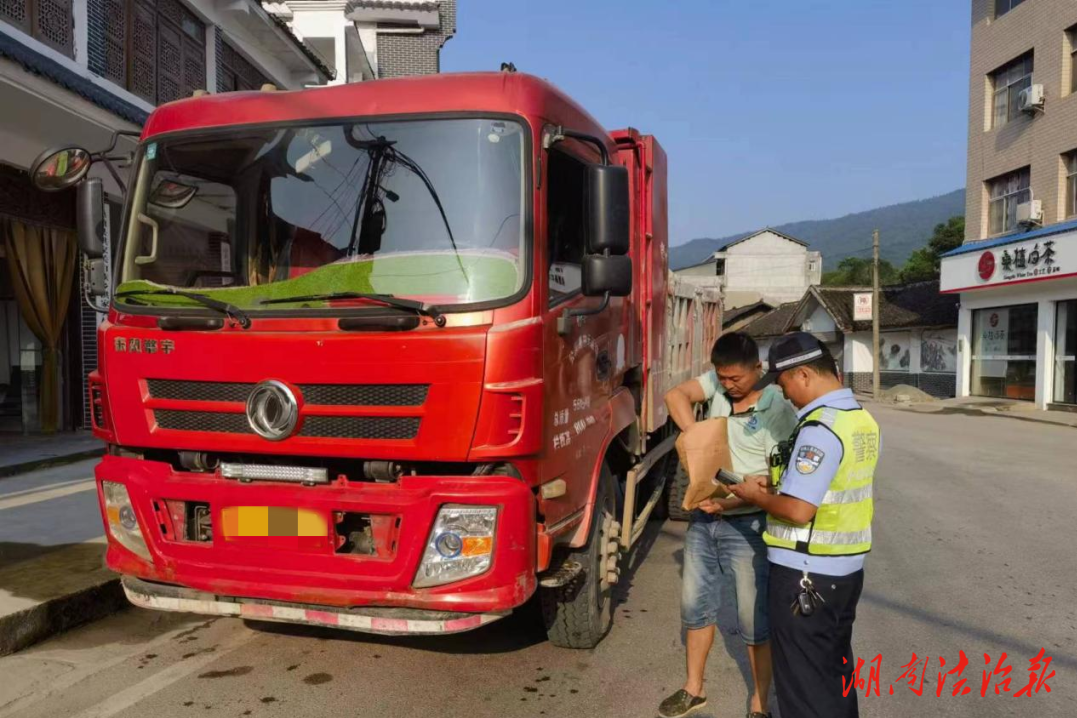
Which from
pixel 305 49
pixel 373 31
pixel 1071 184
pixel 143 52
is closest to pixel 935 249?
pixel 1071 184

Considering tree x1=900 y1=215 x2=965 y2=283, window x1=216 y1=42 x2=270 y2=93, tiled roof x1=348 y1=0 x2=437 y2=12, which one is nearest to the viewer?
window x1=216 y1=42 x2=270 y2=93

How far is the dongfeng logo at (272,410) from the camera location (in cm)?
313

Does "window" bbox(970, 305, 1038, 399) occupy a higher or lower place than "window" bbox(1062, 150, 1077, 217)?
lower

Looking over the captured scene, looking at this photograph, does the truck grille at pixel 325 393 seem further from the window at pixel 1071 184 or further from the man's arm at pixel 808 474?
the window at pixel 1071 184

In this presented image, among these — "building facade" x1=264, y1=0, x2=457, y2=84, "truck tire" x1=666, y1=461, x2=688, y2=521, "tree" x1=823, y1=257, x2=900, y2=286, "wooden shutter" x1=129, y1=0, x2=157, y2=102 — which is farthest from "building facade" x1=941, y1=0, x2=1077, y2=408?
"tree" x1=823, y1=257, x2=900, y2=286

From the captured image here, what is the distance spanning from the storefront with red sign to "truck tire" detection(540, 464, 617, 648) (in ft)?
61.2

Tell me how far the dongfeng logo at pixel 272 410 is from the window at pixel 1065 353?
20916mm

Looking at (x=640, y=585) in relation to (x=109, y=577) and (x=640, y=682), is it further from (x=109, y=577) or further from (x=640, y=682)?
(x=109, y=577)

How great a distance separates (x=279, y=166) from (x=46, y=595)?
2.62 metres

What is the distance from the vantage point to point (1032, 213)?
63.8ft

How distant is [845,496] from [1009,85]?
77.1 feet

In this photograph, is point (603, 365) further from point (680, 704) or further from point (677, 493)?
point (677, 493)

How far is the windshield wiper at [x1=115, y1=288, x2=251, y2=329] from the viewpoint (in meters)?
3.25

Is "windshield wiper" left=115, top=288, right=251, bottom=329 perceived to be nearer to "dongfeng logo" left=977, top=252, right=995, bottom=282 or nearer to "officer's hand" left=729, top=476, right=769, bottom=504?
"officer's hand" left=729, top=476, right=769, bottom=504
